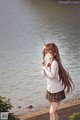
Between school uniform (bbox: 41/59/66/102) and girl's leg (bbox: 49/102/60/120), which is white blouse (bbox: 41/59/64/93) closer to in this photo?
school uniform (bbox: 41/59/66/102)

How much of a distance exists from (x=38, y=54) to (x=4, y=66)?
0.90m

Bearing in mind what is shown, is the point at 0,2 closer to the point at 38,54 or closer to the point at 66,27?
the point at 66,27

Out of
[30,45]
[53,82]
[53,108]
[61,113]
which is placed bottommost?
[30,45]

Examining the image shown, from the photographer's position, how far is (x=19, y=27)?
31.7 ft

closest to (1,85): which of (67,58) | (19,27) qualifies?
(67,58)

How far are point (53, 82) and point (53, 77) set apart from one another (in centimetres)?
6

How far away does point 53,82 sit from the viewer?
2949mm

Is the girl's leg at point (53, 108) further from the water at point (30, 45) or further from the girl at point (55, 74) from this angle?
the water at point (30, 45)

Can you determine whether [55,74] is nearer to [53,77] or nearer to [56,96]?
[53,77]

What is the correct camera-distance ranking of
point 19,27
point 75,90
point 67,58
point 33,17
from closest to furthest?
point 75,90
point 67,58
point 19,27
point 33,17

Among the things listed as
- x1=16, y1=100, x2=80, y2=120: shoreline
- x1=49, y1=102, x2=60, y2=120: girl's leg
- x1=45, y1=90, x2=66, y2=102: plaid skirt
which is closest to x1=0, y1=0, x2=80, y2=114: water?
x1=16, y1=100, x2=80, y2=120: shoreline

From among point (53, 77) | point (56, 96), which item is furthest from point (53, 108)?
point (53, 77)

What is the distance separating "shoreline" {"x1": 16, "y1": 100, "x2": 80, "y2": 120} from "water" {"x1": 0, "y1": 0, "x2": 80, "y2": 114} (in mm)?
289

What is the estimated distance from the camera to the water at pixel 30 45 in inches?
184
